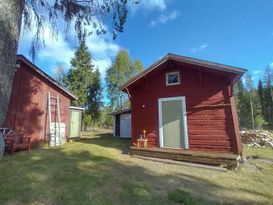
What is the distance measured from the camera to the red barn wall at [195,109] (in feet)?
24.9

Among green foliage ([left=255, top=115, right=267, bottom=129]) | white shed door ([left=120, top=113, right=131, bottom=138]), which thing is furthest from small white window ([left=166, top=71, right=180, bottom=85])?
green foliage ([left=255, top=115, right=267, bottom=129])

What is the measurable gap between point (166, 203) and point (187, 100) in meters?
5.16

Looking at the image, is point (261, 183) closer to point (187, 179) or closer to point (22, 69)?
point (187, 179)

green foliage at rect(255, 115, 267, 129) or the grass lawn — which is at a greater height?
green foliage at rect(255, 115, 267, 129)

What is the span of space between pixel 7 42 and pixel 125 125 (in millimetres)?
15569

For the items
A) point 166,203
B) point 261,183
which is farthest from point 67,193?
point 261,183

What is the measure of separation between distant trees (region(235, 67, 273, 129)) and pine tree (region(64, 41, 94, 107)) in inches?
1232

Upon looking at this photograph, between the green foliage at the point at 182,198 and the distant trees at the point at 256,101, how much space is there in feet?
134

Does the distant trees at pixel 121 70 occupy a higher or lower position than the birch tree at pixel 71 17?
higher

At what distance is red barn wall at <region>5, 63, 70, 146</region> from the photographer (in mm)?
9078

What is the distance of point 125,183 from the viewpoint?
4.91 meters

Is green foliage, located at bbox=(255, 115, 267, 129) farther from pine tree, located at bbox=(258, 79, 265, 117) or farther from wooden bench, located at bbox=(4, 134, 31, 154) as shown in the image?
wooden bench, located at bbox=(4, 134, 31, 154)

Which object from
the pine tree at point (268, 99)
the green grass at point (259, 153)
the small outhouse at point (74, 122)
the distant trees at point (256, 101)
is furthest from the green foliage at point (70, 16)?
the pine tree at point (268, 99)

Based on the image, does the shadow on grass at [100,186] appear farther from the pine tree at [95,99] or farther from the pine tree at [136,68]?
the pine tree at [136,68]
